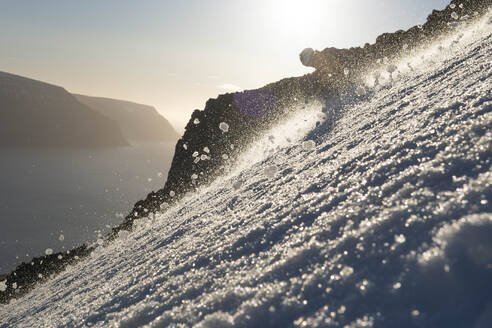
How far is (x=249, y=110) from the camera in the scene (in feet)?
64.7

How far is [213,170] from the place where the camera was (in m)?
18.0

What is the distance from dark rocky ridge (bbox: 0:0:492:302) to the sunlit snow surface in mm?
10800

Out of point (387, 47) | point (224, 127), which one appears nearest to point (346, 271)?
point (387, 47)

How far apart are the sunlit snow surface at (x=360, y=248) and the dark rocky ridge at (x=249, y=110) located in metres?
10.8

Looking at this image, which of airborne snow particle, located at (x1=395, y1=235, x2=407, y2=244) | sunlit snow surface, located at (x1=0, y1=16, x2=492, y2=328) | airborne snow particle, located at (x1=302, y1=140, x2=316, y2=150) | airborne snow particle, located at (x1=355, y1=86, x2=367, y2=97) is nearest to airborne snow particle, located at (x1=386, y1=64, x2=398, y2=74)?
airborne snow particle, located at (x1=355, y1=86, x2=367, y2=97)

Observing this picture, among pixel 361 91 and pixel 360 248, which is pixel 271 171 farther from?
pixel 361 91

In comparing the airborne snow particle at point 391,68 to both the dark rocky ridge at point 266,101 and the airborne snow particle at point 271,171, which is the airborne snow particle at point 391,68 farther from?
the airborne snow particle at point 271,171

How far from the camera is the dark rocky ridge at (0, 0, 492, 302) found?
15188mm

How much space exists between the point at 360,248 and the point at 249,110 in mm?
17819

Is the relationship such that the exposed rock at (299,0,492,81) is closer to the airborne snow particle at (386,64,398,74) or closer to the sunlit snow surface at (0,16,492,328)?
the airborne snow particle at (386,64,398,74)

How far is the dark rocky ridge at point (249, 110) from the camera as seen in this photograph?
15.2 metres

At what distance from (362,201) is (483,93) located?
7.63ft

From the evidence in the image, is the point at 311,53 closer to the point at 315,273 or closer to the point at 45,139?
the point at 315,273

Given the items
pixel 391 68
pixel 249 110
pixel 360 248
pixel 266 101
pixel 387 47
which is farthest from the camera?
pixel 249 110
